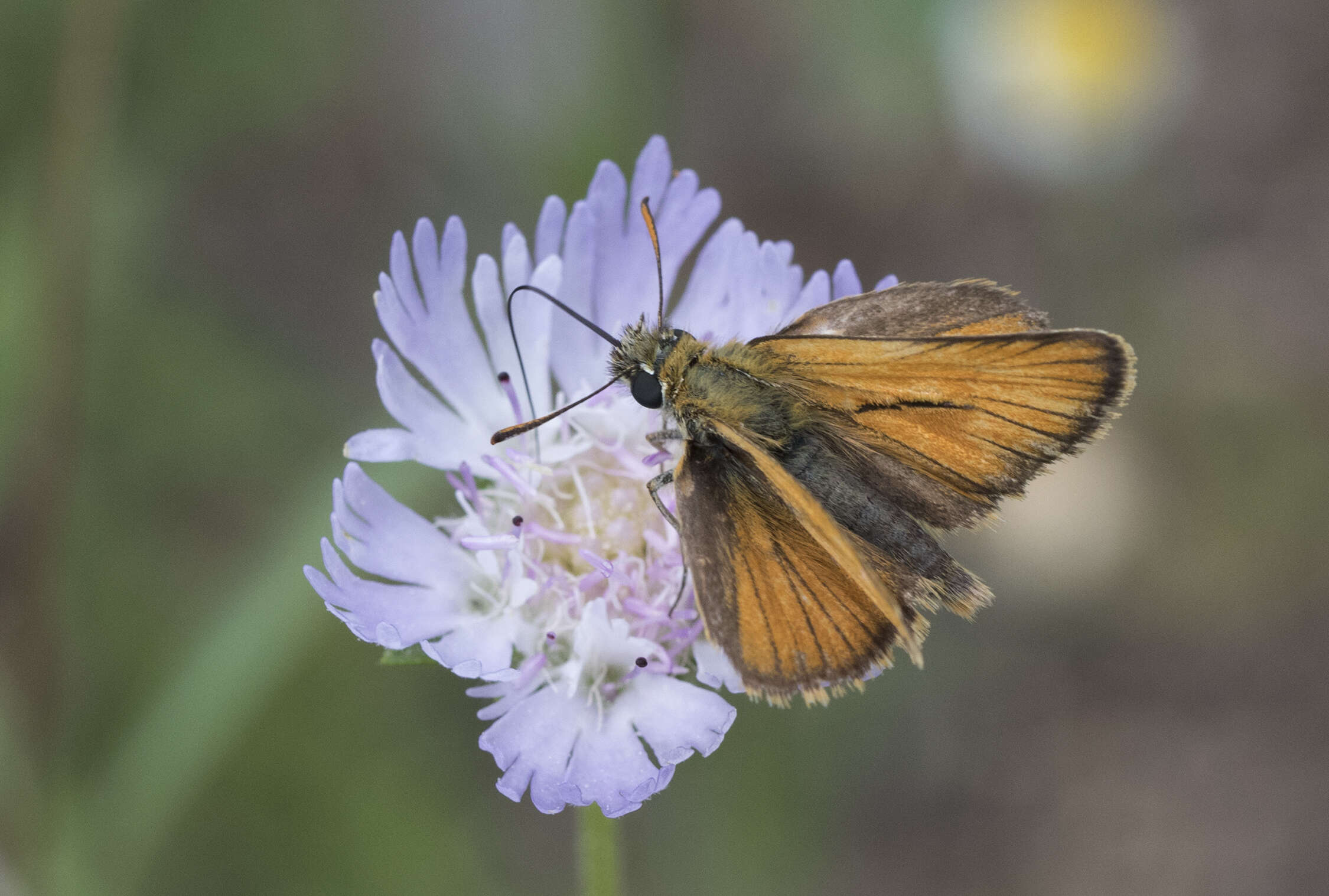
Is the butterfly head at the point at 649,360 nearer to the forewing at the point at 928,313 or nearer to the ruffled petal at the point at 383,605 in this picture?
the forewing at the point at 928,313

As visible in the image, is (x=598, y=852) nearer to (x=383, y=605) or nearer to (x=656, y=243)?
(x=383, y=605)

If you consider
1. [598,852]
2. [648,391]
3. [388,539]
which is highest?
[648,391]

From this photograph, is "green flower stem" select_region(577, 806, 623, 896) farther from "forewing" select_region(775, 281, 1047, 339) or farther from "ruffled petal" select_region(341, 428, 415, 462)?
"forewing" select_region(775, 281, 1047, 339)

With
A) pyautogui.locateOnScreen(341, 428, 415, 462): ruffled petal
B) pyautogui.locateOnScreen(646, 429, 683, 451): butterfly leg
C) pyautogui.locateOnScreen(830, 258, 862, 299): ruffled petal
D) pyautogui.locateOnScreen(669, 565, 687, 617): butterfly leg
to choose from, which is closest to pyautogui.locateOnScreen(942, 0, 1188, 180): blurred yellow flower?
pyautogui.locateOnScreen(830, 258, 862, 299): ruffled petal

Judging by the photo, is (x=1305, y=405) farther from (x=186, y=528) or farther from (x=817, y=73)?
(x=186, y=528)

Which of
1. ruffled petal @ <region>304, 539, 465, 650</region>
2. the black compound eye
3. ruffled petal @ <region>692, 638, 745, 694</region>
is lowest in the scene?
ruffled petal @ <region>304, 539, 465, 650</region>

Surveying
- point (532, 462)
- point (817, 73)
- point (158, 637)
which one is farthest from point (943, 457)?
point (817, 73)

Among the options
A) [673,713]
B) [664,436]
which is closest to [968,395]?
[664,436]

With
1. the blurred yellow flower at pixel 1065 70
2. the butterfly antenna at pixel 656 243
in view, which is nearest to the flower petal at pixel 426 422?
the butterfly antenna at pixel 656 243
